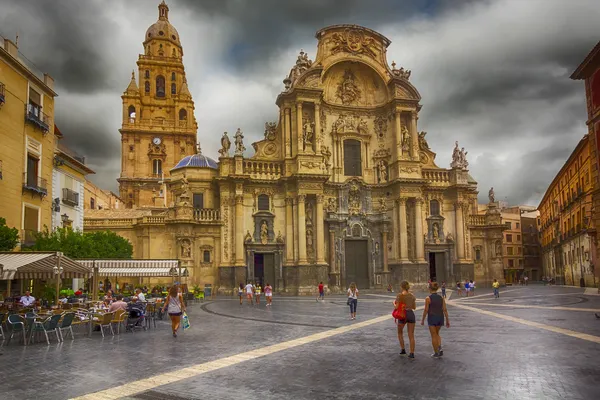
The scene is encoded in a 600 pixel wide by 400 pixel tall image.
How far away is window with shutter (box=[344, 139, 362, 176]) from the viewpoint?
46.1 metres

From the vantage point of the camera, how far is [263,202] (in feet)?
144

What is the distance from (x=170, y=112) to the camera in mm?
76188

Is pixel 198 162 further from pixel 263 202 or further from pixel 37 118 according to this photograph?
pixel 37 118

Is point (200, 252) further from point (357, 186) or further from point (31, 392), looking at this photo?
point (31, 392)

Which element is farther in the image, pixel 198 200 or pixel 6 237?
pixel 198 200

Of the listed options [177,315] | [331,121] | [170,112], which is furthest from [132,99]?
[177,315]

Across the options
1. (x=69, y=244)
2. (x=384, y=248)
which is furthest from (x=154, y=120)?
(x=69, y=244)

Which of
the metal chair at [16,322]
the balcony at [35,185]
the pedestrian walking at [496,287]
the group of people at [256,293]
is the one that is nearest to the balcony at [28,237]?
the balcony at [35,185]

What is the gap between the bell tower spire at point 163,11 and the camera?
81.1 m

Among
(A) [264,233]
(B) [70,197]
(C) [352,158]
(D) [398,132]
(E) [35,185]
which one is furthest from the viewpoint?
(C) [352,158]

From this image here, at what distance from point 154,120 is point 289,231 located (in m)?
40.6

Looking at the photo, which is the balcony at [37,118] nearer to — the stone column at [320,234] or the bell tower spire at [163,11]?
the stone column at [320,234]

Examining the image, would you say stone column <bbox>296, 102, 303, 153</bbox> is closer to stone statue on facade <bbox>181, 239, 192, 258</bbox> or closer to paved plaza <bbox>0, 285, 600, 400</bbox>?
stone statue on facade <bbox>181, 239, 192, 258</bbox>

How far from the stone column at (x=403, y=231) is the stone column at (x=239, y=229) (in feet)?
45.9
